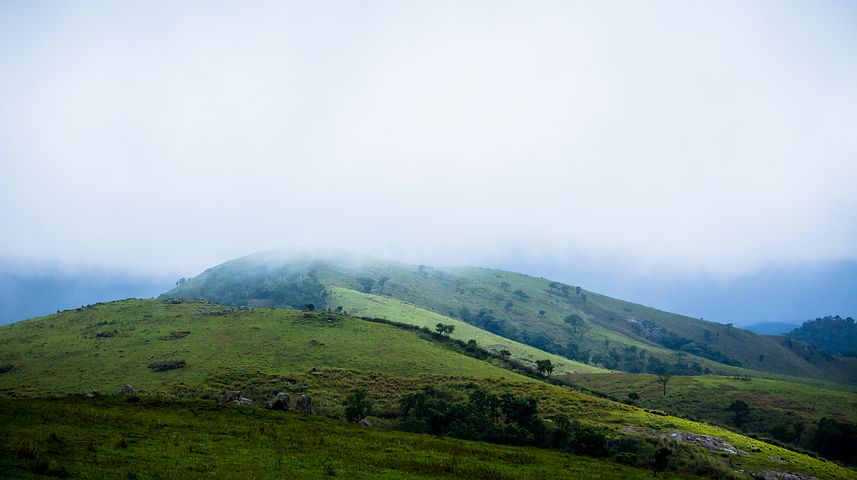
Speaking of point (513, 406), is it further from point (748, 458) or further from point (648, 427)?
A: point (748, 458)

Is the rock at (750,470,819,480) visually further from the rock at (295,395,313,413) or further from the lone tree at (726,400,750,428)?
the lone tree at (726,400,750,428)

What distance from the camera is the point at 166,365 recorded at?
9419 centimetres

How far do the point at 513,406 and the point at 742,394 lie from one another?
96.4 metres

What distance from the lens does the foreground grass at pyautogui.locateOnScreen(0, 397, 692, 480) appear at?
25172 millimetres

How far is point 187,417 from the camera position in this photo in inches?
1624

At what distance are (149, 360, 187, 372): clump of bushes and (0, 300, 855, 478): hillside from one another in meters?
0.27

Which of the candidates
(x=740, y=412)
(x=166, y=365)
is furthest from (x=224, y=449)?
(x=740, y=412)

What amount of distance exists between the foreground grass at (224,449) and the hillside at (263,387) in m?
0.24

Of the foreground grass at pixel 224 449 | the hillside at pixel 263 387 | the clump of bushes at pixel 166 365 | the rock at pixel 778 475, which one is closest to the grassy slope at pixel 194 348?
the hillside at pixel 263 387

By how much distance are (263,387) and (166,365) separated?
26600 mm

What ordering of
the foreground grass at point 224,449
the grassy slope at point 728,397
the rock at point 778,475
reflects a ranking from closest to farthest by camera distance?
the foreground grass at point 224,449 → the rock at point 778,475 → the grassy slope at point 728,397

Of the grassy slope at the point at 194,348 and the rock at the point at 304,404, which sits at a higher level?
the rock at the point at 304,404

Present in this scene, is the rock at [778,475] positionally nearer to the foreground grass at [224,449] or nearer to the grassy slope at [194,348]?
the foreground grass at [224,449]

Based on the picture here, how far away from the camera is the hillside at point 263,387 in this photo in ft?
108
